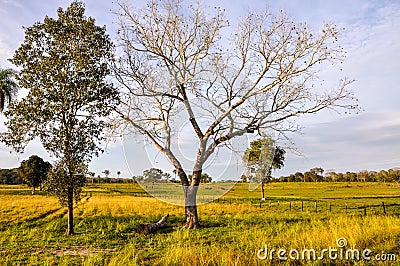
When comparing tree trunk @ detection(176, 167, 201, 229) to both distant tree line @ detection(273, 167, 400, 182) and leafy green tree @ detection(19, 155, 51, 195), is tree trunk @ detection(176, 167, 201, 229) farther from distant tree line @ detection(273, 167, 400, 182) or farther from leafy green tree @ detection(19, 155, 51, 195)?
distant tree line @ detection(273, 167, 400, 182)

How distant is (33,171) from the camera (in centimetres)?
6481

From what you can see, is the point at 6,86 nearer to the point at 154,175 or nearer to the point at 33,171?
the point at 154,175

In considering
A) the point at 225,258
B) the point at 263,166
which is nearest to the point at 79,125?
the point at 225,258

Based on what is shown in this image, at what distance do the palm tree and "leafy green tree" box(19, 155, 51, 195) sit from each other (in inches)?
1276

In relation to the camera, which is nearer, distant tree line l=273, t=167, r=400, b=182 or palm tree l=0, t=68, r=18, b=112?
palm tree l=0, t=68, r=18, b=112

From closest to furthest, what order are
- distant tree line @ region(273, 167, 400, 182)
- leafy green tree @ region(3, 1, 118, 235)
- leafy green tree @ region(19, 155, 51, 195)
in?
1. leafy green tree @ region(3, 1, 118, 235)
2. leafy green tree @ region(19, 155, 51, 195)
3. distant tree line @ region(273, 167, 400, 182)

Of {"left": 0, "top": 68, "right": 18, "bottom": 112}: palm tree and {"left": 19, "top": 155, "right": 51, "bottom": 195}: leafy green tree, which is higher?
{"left": 0, "top": 68, "right": 18, "bottom": 112}: palm tree

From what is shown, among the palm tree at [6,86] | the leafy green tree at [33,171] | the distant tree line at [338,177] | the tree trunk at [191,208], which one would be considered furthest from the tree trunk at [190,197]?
the distant tree line at [338,177]

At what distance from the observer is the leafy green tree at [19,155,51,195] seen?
64.1 m

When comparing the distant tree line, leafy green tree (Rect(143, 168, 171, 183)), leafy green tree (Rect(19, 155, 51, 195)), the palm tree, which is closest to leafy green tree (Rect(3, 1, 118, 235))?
leafy green tree (Rect(143, 168, 171, 183))

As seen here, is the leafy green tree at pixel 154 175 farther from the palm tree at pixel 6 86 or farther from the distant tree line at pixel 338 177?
the distant tree line at pixel 338 177

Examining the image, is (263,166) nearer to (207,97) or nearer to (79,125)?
(207,97)

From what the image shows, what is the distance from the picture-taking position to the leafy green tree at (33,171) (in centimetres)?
6412

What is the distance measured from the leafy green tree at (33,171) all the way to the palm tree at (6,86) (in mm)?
32402
